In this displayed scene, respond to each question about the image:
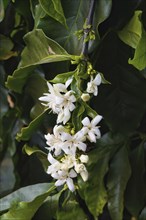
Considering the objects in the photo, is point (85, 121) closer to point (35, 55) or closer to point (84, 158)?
point (84, 158)

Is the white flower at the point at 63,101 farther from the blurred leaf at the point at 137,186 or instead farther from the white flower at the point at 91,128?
the blurred leaf at the point at 137,186

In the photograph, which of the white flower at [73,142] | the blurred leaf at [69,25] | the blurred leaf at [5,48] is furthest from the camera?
the blurred leaf at [5,48]

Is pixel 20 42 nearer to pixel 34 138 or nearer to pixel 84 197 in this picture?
pixel 34 138

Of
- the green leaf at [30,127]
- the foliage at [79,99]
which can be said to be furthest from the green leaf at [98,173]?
the green leaf at [30,127]

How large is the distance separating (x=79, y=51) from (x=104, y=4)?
7 centimetres

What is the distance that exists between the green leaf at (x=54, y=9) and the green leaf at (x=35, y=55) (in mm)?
31

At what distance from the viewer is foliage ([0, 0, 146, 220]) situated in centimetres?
65

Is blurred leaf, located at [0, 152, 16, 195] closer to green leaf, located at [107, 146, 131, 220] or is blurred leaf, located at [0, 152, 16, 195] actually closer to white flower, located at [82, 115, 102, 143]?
green leaf, located at [107, 146, 131, 220]

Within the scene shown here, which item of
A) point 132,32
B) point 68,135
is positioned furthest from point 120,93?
point 68,135

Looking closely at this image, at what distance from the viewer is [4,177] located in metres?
0.88

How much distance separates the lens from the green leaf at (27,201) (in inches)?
27.3

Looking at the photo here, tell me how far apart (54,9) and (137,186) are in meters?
0.32

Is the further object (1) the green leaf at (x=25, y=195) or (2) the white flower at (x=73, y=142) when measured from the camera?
(1) the green leaf at (x=25, y=195)

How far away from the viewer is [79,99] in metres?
0.58
